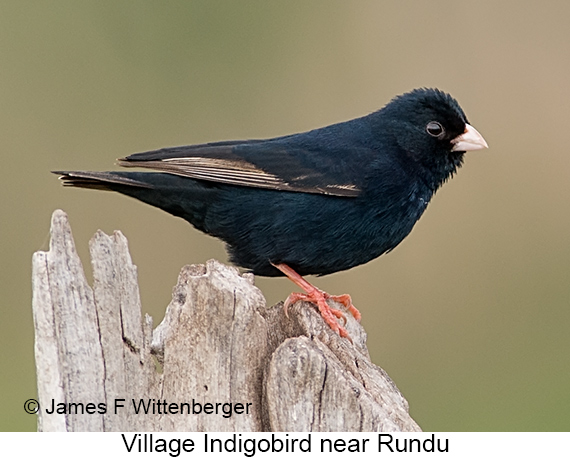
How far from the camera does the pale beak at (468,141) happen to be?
A: 255 inches

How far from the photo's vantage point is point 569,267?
9.05 meters

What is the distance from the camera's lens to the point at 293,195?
6.15 metres

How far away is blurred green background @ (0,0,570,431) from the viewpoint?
27.5 feet

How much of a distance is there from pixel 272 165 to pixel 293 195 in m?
0.21

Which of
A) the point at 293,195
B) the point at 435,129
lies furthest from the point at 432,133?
the point at 293,195

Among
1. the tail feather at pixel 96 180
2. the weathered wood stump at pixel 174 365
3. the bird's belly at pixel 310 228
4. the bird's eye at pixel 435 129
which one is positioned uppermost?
the bird's eye at pixel 435 129

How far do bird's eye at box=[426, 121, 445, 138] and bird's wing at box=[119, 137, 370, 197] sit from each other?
428 mm

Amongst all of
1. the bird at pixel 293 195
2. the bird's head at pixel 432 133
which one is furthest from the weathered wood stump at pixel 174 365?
the bird's head at pixel 432 133

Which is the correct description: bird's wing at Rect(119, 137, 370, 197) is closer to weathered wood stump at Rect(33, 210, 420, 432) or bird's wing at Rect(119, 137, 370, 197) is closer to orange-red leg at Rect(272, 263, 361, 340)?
orange-red leg at Rect(272, 263, 361, 340)

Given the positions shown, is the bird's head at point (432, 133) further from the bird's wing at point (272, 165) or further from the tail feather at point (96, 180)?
the tail feather at point (96, 180)

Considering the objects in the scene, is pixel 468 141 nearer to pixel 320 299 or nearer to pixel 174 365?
pixel 320 299

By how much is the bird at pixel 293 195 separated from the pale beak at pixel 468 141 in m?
0.25

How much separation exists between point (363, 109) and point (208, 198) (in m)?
2.88

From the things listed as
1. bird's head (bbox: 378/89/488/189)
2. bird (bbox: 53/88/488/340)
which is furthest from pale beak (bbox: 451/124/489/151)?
bird (bbox: 53/88/488/340)
